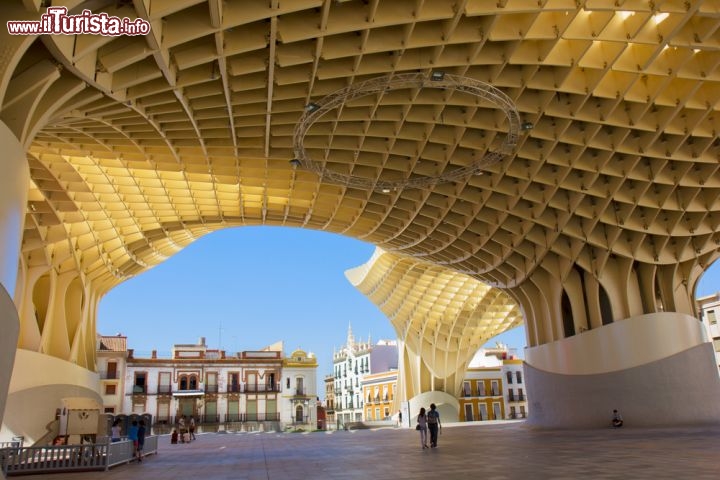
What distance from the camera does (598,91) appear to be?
2044cm

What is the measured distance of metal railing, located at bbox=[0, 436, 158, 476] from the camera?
644 inches

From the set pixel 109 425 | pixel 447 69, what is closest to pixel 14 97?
pixel 447 69

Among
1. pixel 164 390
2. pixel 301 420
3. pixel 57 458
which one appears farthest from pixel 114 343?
pixel 57 458

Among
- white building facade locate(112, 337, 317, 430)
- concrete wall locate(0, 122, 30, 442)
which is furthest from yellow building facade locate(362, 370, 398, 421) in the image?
concrete wall locate(0, 122, 30, 442)

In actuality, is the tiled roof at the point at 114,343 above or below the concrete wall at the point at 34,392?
above

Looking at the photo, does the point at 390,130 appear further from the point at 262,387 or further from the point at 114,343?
the point at 114,343

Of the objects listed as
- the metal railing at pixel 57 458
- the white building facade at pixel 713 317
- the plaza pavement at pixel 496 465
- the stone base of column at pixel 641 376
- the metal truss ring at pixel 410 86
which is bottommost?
the plaza pavement at pixel 496 465

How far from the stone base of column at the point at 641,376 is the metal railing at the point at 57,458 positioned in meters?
24.8

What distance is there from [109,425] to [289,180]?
1409cm

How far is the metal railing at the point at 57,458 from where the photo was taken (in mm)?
16359

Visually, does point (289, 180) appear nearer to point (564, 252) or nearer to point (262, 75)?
point (262, 75)

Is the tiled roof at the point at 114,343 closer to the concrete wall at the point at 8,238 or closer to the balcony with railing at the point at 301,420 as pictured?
the balcony with railing at the point at 301,420

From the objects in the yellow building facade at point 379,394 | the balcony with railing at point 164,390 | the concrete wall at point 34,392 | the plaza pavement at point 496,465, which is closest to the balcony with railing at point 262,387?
the balcony with railing at point 164,390

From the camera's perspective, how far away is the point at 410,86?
19375 mm
